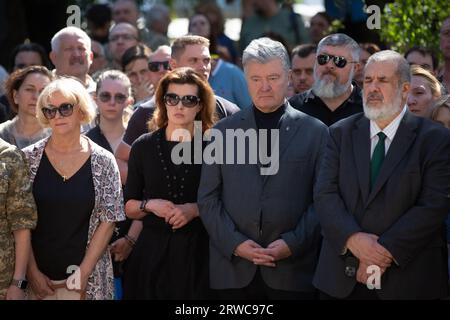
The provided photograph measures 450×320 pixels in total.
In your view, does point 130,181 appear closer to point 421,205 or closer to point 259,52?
point 259,52

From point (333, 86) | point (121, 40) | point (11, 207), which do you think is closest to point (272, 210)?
point (333, 86)

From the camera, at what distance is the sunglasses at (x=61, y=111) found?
22.5ft

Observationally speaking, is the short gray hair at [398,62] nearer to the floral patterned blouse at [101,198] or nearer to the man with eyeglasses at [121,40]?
the floral patterned blouse at [101,198]

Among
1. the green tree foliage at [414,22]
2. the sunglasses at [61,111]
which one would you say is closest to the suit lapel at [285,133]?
the sunglasses at [61,111]

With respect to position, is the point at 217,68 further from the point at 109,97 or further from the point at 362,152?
the point at 362,152

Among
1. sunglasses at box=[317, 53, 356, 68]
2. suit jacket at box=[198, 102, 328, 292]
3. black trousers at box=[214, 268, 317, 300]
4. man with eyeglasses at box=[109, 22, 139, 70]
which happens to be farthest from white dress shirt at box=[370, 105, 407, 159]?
man with eyeglasses at box=[109, 22, 139, 70]

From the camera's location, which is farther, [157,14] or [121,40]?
[157,14]

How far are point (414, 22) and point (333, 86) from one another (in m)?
2.36

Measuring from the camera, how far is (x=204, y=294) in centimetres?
698

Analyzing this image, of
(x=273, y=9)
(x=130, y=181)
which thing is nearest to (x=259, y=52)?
(x=130, y=181)

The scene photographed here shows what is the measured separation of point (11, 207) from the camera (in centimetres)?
661

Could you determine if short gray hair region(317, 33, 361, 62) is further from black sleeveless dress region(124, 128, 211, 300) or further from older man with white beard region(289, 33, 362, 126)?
black sleeveless dress region(124, 128, 211, 300)

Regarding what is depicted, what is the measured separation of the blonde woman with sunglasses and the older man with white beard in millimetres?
1750

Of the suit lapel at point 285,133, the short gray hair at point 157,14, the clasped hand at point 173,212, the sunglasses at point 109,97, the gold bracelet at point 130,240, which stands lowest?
the gold bracelet at point 130,240
